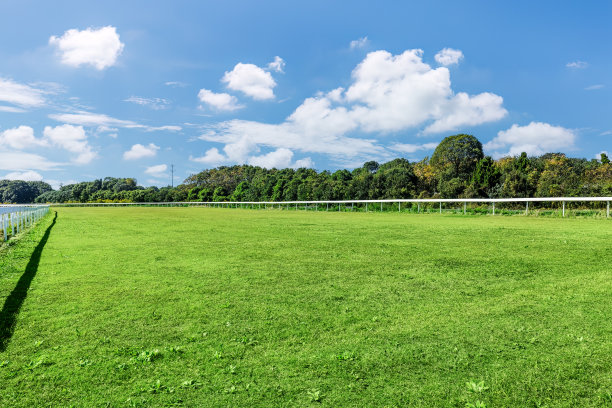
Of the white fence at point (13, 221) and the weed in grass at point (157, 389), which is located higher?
the white fence at point (13, 221)

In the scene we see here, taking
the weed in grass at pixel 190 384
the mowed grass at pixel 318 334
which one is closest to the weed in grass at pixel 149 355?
the mowed grass at pixel 318 334

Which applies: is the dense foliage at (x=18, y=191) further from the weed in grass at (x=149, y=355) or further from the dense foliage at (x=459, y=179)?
the weed in grass at (x=149, y=355)

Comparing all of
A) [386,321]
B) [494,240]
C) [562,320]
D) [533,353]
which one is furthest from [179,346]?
[494,240]

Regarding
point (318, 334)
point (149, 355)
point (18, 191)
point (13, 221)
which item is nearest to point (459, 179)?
point (13, 221)

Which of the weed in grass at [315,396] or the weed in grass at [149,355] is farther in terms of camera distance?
the weed in grass at [149,355]

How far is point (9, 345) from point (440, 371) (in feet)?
15.3

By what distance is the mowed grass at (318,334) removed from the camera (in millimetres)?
3488

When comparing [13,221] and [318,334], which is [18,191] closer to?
[13,221]

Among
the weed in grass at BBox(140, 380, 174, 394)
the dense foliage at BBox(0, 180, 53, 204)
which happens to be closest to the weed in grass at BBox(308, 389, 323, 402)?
the weed in grass at BBox(140, 380, 174, 394)

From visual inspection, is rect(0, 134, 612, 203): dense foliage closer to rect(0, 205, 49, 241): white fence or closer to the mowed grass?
the mowed grass

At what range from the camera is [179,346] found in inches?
175

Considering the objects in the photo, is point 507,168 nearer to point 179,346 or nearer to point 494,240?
point 494,240

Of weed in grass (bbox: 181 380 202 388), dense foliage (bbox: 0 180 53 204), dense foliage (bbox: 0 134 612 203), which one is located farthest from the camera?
dense foliage (bbox: 0 180 53 204)

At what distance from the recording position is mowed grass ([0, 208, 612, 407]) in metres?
3.49
